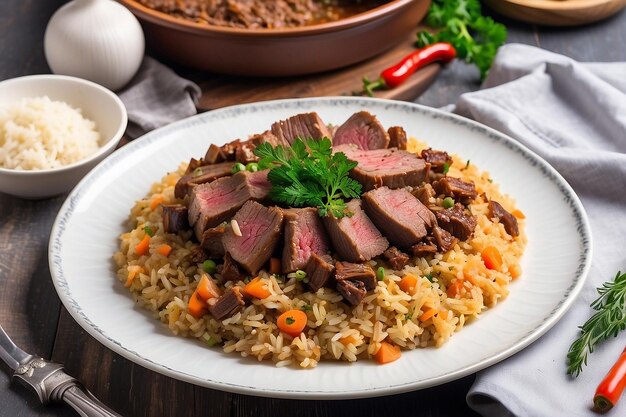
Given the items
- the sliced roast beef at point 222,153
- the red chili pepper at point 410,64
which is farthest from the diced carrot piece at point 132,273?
the red chili pepper at point 410,64

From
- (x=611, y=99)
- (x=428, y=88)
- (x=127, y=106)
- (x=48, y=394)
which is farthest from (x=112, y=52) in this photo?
(x=611, y=99)

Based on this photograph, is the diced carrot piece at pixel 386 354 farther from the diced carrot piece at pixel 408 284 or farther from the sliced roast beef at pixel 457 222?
the sliced roast beef at pixel 457 222

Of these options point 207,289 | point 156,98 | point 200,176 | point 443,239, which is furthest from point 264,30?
point 207,289

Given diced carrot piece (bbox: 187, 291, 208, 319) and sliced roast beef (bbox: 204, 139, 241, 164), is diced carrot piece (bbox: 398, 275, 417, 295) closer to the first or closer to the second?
diced carrot piece (bbox: 187, 291, 208, 319)

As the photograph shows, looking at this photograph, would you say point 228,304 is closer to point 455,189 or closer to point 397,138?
point 455,189

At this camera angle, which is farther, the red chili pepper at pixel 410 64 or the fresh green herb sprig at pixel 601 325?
the red chili pepper at pixel 410 64

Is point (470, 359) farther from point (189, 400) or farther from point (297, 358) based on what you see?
point (189, 400)

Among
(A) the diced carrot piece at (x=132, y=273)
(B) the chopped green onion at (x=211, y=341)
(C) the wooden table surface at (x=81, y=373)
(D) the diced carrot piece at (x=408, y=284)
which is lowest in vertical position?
(C) the wooden table surface at (x=81, y=373)
